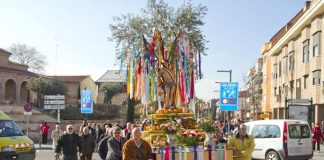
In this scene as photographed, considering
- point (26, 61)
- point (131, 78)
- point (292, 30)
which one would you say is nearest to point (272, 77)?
point (292, 30)

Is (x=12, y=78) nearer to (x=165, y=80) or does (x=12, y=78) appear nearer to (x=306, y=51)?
(x=306, y=51)

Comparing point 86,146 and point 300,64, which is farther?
point 300,64

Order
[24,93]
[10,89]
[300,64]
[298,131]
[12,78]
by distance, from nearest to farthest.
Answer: [298,131]
[300,64]
[12,78]
[10,89]
[24,93]

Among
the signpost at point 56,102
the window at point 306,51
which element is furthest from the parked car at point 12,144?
the window at point 306,51

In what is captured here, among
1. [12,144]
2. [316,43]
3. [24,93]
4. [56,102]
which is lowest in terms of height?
[12,144]

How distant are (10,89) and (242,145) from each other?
57.5 metres

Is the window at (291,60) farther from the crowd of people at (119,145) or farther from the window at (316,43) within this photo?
the crowd of people at (119,145)

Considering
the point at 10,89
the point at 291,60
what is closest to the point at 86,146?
the point at 291,60

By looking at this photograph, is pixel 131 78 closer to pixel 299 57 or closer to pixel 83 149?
pixel 83 149

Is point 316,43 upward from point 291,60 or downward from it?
upward

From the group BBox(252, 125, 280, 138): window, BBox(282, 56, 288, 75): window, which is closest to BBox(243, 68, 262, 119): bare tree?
BBox(282, 56, 288, 75): window

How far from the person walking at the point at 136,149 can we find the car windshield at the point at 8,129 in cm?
1068

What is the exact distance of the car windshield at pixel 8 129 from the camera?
60.5 feet

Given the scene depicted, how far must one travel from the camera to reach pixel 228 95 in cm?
2872
